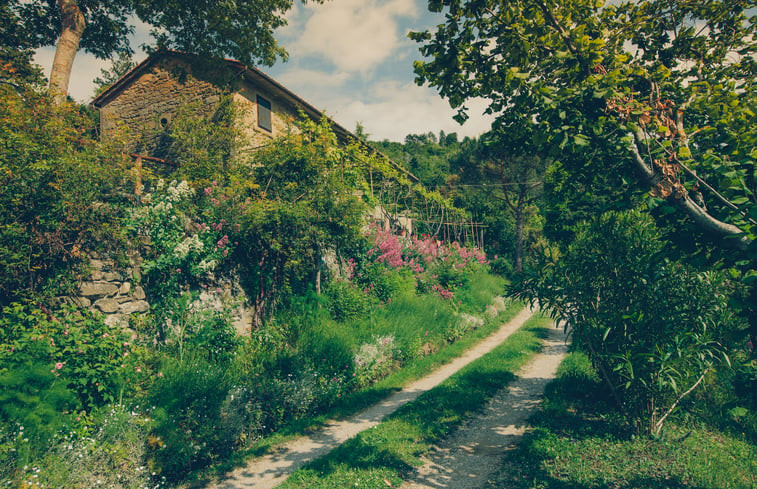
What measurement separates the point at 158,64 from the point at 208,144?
6871 millimetres

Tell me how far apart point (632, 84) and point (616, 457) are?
4435 millimetres

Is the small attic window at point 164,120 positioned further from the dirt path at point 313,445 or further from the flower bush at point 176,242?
the dirt path at point 313,445

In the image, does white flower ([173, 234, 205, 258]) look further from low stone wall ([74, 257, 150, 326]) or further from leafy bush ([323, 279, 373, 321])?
leafy bush ([323, 279, 373, 321])

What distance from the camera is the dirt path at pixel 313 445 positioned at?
14.7 feet

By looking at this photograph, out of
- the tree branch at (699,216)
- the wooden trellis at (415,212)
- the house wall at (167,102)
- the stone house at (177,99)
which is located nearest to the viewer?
the tree branch at (699,216)

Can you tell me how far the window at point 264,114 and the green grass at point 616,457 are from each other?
46.1ft

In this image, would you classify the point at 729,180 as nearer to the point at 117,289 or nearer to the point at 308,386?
the point at 308,386

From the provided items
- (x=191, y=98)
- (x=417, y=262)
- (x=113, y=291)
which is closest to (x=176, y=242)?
(x=113, y=291)

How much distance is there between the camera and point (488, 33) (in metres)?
3.85

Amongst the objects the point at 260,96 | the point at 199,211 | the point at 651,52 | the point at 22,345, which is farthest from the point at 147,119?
the point at 651,52

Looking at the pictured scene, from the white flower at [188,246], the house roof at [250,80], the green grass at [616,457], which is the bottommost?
the green grass at [616,457]

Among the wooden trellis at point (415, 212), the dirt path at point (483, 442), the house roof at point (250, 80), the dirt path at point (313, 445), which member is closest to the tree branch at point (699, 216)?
the dirt path at point (483, 442)

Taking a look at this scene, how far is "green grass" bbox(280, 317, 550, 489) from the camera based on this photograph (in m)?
4.34

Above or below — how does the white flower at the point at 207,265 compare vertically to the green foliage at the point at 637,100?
below
